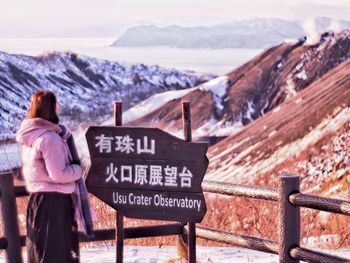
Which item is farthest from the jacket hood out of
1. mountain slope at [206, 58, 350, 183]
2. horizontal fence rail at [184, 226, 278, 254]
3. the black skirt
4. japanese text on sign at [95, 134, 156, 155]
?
mountain slope at [206, 58, 350, 183]

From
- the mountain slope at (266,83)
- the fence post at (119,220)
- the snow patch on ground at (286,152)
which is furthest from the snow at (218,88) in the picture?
the fence post at (119,220)

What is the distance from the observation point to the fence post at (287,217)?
20.0 ft

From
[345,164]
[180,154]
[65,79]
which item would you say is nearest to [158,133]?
[180,154]

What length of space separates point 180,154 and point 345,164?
7.45 metres

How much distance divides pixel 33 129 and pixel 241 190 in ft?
5.44

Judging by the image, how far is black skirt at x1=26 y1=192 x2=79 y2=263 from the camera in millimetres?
5914

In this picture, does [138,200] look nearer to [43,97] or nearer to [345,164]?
[43,97]

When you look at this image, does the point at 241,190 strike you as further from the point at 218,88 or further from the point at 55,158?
the point at 218,88

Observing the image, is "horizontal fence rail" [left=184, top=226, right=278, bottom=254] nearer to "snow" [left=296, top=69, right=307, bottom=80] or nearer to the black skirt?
the black skirt

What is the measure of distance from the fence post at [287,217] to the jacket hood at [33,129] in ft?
5.10

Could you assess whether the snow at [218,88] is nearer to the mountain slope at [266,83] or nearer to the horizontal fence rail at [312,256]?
the mountain slope at [266,83]

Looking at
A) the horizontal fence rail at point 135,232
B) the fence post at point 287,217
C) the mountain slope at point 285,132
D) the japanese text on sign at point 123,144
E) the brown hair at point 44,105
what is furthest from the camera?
the mountain slope at point 285,132

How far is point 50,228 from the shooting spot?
5965 mm

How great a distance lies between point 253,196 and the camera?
6.44m
